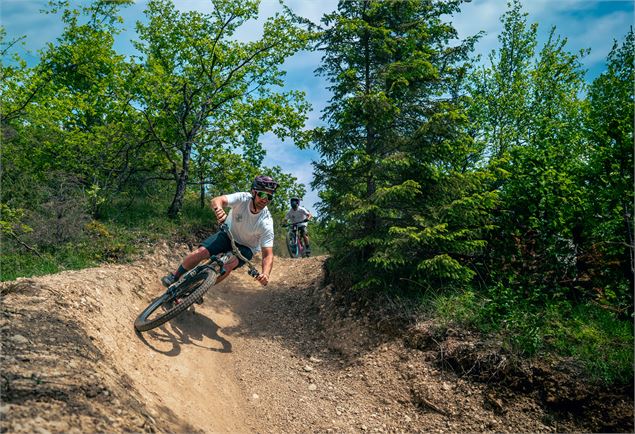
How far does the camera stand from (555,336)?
6.32 meters

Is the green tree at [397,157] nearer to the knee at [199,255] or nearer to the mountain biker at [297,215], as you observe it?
the knee at [199,255]

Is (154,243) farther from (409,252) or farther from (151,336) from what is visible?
(409,252)

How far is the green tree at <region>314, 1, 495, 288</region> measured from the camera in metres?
8.13

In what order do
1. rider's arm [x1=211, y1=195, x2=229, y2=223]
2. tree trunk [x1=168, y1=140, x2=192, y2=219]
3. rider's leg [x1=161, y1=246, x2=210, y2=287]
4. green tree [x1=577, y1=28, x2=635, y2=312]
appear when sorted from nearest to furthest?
1. green tree [x1=577, y1=28, x2=635, y2=312]
2. rider's arm [x1=211, y1=195, x2=229, y2=223]
3. rider's leg [x1=161, y1=246, x2=210, y2=287]
4. tree trunk [x1=168, y1=140, x2=192, y2=219]

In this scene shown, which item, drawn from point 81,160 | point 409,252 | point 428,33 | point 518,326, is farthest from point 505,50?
point 81,160

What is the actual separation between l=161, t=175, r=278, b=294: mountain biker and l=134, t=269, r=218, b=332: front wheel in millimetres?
402

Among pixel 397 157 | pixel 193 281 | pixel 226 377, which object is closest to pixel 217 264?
pixel 193 281

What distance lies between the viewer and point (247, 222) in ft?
26.5

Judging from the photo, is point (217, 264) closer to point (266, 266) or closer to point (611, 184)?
point (266, 266)

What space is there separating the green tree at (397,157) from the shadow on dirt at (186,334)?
3.41 meters

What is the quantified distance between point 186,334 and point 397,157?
5.86 meters

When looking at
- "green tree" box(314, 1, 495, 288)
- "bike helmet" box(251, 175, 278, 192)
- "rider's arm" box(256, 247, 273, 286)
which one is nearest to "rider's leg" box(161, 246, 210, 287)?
"rider's arm" box(256, 247, 273, 286)

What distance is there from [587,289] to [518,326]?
1.79m

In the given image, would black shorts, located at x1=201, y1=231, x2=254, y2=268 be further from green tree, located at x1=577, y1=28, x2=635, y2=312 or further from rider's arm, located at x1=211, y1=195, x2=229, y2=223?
green tree, located at x1=577, y1=28, x2=635, y2=312
